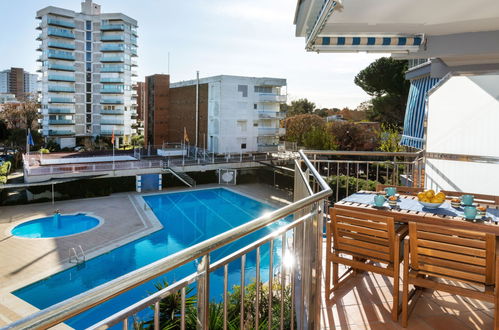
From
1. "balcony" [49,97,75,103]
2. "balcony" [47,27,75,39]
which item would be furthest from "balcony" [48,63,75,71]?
"balcony" [49,97,75,103]

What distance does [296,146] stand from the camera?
121 feet

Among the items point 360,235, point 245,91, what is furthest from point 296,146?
point 360,235

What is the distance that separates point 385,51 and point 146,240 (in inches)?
543

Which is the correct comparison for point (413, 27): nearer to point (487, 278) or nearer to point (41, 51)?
point (487, 278)

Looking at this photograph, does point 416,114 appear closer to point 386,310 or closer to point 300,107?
point 386,310

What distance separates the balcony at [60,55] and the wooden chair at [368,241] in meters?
50.1

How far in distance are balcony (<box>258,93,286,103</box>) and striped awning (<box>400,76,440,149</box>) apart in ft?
80.7

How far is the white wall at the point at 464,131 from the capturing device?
17.4 feet

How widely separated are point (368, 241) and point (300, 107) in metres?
47.7

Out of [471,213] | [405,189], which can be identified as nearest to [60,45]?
[405,189]

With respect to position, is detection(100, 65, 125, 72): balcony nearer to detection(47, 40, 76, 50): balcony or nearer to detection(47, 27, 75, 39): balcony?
detection(47, 40, 76, 50): balcony

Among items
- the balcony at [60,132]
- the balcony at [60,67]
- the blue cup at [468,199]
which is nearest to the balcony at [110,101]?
the balcony at [60,67]

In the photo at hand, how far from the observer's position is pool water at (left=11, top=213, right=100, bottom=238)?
60.9ft

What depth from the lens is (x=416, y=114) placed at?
12672 mm
